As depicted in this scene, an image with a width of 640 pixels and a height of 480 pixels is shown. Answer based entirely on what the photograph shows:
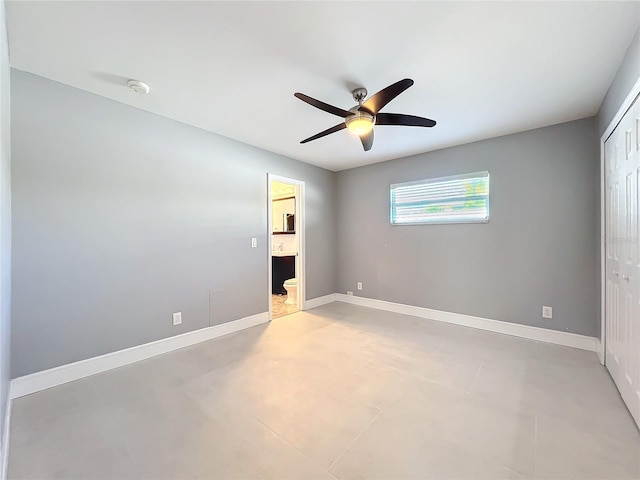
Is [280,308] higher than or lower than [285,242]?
lower

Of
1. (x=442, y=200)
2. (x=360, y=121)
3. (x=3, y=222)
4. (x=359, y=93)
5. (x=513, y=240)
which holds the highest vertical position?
(x=359, y=93)

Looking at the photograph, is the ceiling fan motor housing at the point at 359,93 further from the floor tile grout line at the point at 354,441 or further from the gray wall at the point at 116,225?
the floor tile grout line at the point at 354,441

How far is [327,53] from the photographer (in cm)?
187

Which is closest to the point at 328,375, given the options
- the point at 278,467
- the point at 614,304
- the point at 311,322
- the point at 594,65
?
the point at 278,467

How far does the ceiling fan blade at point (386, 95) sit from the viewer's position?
1764mm

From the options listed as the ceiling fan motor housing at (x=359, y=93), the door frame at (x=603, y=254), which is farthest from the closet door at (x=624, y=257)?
the ceiling fan motor housing at (x=359, y=93)

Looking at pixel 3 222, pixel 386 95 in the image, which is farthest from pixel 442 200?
pixel 3 222

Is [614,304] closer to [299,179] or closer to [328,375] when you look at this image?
[328,375]

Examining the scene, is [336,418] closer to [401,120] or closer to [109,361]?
[109,361]

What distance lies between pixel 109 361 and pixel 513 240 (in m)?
4.57

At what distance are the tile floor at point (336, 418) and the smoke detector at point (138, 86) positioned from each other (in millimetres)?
2479

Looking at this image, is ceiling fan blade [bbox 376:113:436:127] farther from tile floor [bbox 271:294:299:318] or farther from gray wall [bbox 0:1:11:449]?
tile floor [bbox 271:294:299:318]

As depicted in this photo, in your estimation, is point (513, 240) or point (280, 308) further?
point (280, 308)

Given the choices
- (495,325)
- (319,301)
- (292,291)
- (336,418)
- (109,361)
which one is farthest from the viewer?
(292,291)
